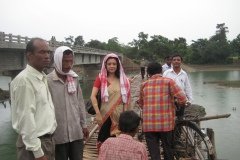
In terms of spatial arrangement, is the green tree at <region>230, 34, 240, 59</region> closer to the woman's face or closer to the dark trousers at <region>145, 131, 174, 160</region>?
the dark trousers at <region>145, 131, 174, 160</region>

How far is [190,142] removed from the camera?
5.89 metres

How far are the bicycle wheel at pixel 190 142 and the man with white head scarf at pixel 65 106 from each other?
1.98 m

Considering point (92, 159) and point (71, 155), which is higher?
point (71, 155)

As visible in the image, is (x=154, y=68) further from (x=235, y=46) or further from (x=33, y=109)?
(x=235, y=46)

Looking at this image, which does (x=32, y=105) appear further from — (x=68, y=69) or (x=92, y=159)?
(x=92, y=159)

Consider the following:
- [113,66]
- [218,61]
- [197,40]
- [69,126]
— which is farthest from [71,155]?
[197,40]

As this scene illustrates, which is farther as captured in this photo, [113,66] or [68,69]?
[113,66]

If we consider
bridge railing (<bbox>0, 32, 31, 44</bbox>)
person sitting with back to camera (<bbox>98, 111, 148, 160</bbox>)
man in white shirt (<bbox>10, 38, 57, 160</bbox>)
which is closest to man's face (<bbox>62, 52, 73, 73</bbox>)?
man in white shirt (<bbox>10, 38, 57, 160</bbox>)

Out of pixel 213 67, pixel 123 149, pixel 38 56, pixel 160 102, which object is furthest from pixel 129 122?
pixel 213 67

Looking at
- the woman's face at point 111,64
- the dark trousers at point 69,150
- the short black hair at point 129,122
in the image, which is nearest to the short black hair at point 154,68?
the woman's face at point 111,64

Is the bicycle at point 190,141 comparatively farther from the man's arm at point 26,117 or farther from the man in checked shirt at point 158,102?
the man's arm at point 26,117

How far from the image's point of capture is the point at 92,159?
6629 millimetres

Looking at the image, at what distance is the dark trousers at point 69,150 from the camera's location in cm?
377

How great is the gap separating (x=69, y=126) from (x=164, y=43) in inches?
3072
